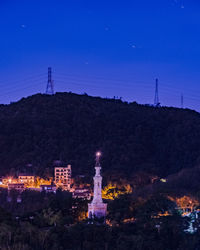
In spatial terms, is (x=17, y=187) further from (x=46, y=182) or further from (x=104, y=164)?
(x=104, y=164)

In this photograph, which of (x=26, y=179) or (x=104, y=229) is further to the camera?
(x=26, y=179)

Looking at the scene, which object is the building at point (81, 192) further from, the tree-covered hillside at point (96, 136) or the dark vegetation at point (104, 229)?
the dark vegetation at point (104, 229)

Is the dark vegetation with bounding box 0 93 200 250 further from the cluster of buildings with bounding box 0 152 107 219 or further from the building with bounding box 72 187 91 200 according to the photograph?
the cluster of buildings with bounding box 0 152 107 219

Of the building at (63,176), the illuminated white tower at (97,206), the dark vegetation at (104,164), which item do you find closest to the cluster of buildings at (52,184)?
the building at (63,176)

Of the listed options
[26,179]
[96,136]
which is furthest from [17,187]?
[96,136]

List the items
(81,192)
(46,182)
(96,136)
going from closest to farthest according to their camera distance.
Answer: (81,192) → (46,182) → (96,136)
